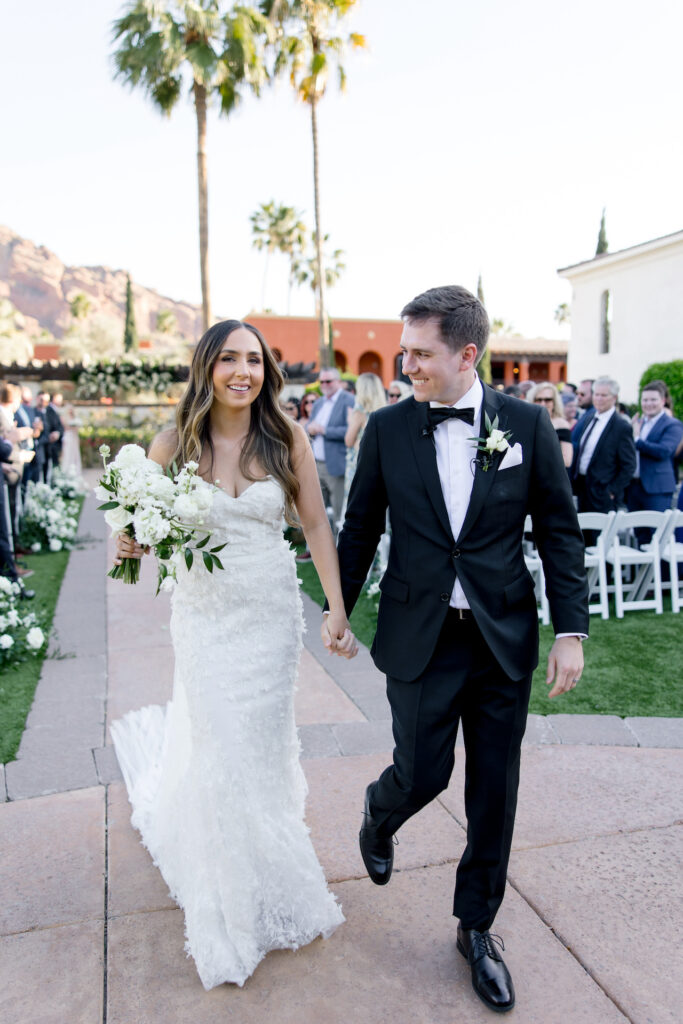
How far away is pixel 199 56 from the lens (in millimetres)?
20656

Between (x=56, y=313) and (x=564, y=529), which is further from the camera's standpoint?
(x=56, y=313)

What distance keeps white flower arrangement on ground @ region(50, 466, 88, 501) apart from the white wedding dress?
504 inches

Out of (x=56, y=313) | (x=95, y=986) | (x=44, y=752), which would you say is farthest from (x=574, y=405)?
(x=56, y=313)

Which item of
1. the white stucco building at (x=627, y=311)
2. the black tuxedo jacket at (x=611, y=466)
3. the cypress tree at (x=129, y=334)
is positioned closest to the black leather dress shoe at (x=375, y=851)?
the black tuxedo jacket at (x=611, y=466)

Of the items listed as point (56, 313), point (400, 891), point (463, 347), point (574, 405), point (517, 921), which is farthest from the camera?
point (56, 313)

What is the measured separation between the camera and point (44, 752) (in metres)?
4.29

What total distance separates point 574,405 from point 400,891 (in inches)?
368

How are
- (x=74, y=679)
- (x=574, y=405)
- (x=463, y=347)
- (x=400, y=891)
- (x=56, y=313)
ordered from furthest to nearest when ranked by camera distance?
(x=56, y=313) < (x=574, y=405) < (x=74, y=679) < (x=400, y=891) < (x=463, y=347)

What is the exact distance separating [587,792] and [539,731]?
2.19ft

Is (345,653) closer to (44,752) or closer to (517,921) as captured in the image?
(517,921)

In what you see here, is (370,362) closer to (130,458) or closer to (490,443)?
(130,458)

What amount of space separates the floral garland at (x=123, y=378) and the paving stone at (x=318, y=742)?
21865 millimetres

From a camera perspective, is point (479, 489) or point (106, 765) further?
point (106, 765)

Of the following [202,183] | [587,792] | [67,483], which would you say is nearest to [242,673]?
[587,792]
